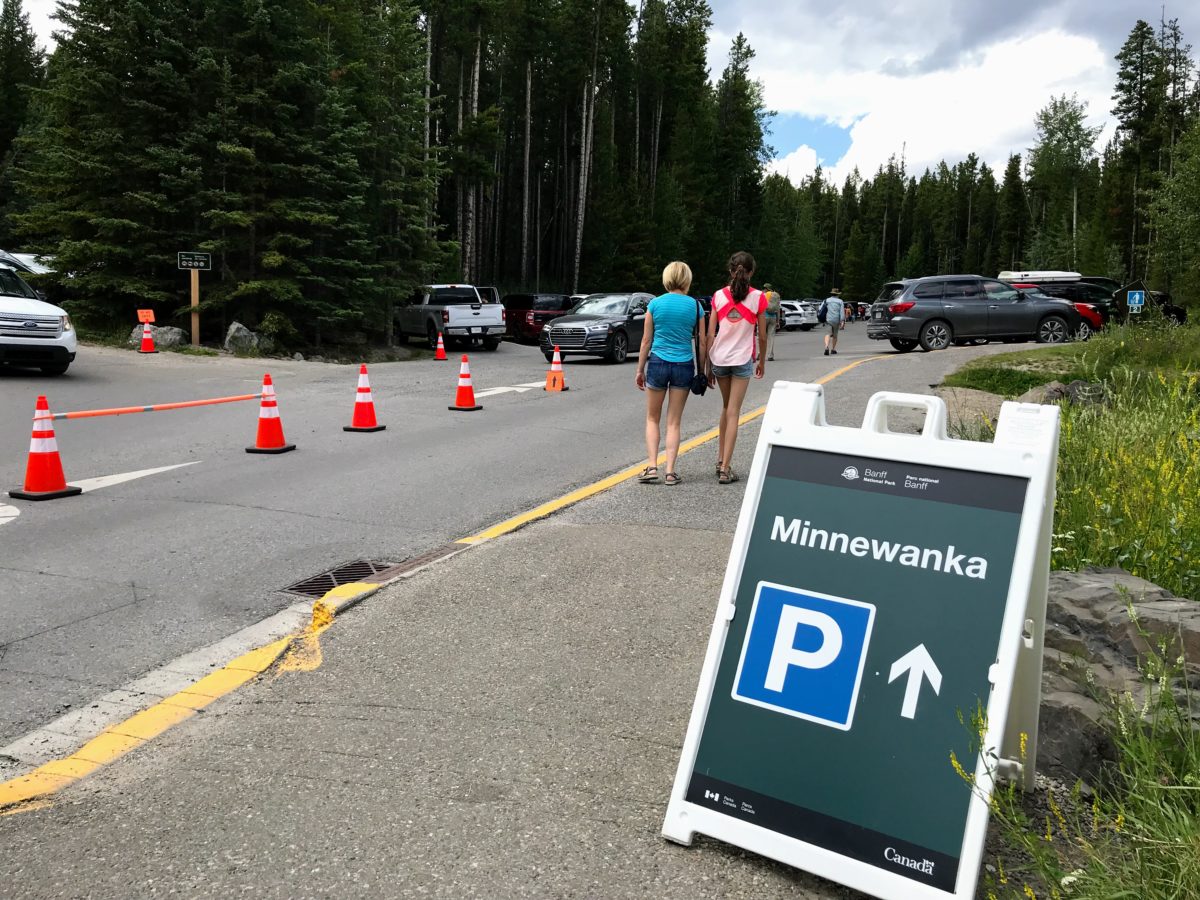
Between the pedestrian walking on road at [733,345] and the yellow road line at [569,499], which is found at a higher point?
the pedestrian walking on road at [733,345]

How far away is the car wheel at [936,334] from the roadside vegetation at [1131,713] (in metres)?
17.5

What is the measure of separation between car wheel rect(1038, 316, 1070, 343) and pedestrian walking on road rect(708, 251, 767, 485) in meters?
19.9

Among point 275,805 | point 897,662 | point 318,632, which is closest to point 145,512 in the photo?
point 318,632

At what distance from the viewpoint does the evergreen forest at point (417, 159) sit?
24125mm

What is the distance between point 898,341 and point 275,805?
25124 millimetres

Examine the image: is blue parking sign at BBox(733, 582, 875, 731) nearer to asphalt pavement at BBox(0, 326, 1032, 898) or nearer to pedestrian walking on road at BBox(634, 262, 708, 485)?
asphalt pavement at BBox(0, 326, 1032, 898)

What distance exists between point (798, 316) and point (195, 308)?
42995mm

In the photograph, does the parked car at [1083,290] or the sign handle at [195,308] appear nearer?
the sign handle at [195,308]

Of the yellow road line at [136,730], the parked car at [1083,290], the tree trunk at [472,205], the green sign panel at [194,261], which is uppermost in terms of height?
the tree trunk at [472,205]

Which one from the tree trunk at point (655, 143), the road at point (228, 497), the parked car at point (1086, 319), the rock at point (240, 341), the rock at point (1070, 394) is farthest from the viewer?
the tree trunk at point (655, 143)

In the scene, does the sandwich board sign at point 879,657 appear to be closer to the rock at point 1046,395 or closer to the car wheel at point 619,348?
the rock at point 1046,395

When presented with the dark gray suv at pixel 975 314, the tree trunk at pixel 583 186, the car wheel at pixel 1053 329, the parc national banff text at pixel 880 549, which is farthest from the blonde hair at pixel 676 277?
the tree trunk at pixel 583 186

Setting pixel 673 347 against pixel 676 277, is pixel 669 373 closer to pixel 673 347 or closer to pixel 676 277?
pixel 673 347

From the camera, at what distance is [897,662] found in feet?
8.56
